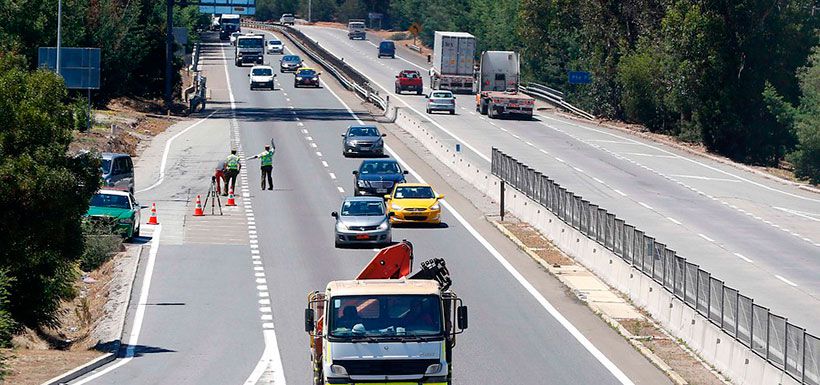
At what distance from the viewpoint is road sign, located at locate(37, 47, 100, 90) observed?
63.4 meters

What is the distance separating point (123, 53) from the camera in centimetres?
8138

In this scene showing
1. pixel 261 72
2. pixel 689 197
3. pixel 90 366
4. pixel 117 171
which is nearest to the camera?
pixel 90 366

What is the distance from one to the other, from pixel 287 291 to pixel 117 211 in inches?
352

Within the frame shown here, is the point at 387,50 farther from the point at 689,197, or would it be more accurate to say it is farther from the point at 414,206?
the point at 414,206

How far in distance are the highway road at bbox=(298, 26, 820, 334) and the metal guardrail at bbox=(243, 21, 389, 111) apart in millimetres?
4664

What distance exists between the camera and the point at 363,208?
38.7 meters

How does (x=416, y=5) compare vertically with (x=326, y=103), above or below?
above

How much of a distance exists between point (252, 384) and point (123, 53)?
2442 inches

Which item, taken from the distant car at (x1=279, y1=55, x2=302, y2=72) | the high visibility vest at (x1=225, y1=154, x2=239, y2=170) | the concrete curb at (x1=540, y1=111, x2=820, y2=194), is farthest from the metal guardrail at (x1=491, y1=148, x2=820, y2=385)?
the distant car at (x1=279, y1=55, x2=302, y2=72)

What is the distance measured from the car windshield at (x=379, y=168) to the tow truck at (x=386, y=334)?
95.6ft

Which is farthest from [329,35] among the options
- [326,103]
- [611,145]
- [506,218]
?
[506,218]

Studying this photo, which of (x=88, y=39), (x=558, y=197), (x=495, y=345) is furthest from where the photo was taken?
(x=88, y=39)

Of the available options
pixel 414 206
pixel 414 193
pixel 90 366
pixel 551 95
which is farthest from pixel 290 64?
pixel 90 366

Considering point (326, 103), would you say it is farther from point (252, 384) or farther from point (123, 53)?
point (252, 384)
